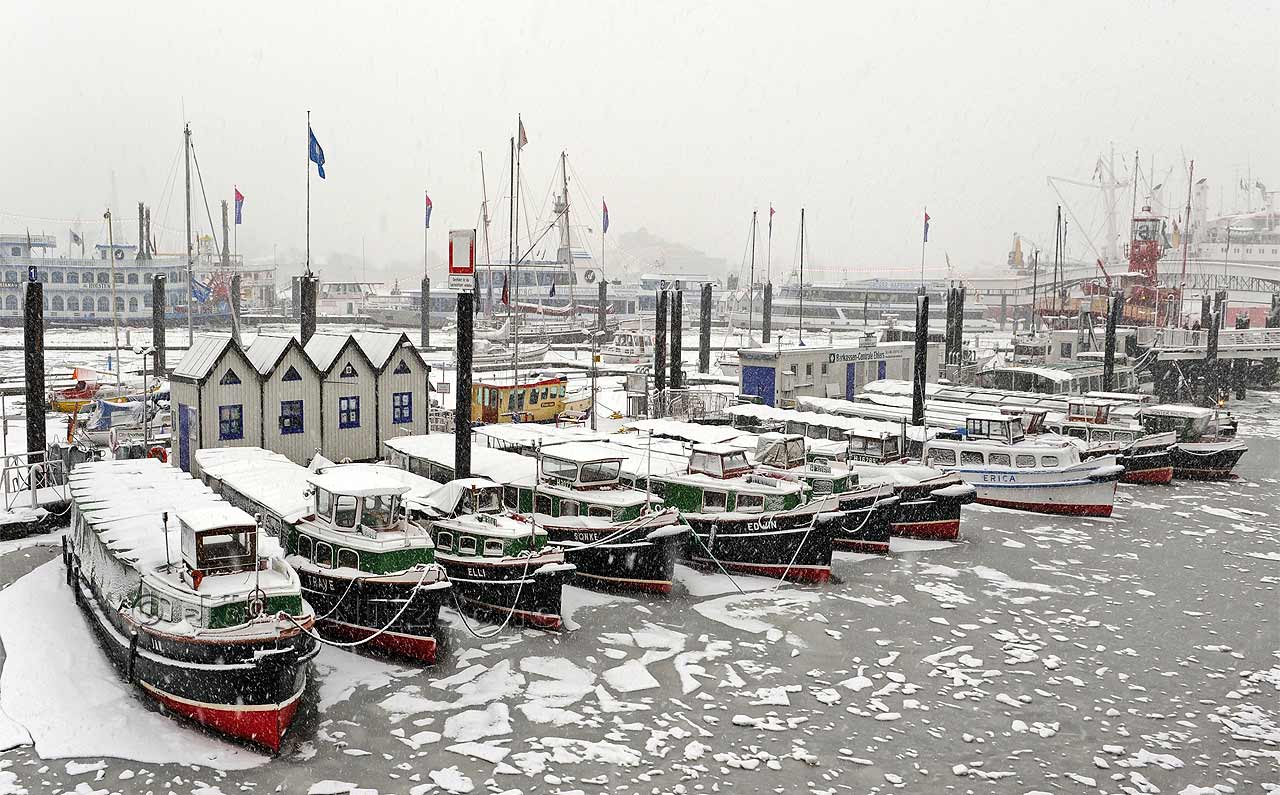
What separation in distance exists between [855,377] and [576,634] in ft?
112

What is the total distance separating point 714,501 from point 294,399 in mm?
12630

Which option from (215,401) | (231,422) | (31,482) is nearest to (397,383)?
(231,422)

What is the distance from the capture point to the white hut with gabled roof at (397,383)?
102 feet

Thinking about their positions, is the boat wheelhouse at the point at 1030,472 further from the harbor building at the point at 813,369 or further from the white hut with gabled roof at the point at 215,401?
the white hut with gabled roof at the point at 215,401

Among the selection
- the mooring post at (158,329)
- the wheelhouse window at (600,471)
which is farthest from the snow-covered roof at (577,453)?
the mooring post at (158,329)

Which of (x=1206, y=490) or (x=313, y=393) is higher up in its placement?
(x=313, y=393)

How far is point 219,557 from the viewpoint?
53.4ft

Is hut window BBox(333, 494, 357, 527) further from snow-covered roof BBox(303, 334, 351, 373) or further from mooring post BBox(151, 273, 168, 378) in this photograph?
mooring post BBox(151, 273, 168, 378)

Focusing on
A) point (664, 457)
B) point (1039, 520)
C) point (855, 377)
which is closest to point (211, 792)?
point (664, 457)

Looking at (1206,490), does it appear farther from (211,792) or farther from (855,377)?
(211,792)

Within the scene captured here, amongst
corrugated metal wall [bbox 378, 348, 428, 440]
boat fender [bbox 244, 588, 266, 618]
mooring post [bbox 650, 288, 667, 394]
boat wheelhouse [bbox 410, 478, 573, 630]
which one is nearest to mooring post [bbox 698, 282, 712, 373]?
mooring post [bbox 650, 288, 667, 394]

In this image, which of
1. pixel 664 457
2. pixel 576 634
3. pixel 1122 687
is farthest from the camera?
pixel 664 457

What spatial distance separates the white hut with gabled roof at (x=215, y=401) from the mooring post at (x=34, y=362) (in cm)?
326

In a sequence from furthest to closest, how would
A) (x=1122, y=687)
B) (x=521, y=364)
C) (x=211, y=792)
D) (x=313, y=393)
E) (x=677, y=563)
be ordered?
(x=521, y=364)
(x=313, y=393)
(x=677, y=563)
(x=1122, y=687)
(x=211, y=792)
